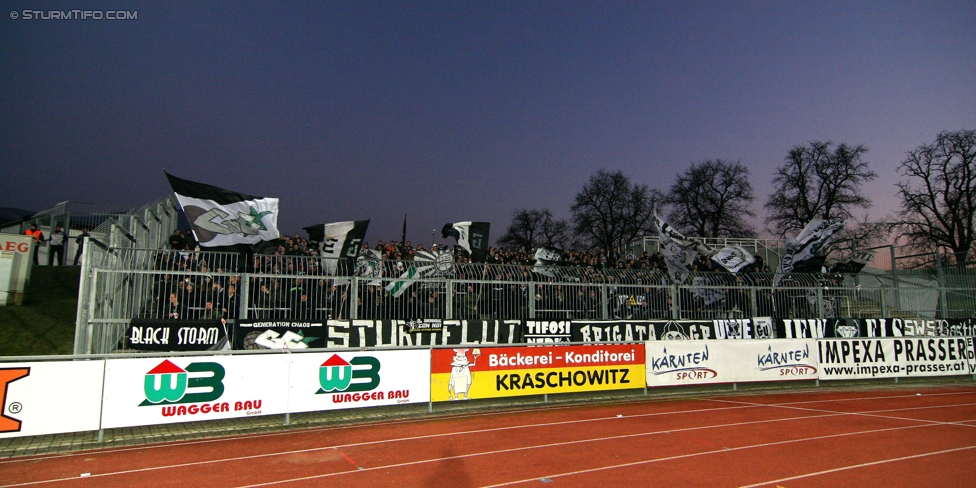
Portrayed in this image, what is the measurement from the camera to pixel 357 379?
1179 cm

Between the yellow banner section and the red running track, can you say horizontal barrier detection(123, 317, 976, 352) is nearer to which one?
the yellow banner section

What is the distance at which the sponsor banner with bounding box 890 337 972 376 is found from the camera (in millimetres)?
17156

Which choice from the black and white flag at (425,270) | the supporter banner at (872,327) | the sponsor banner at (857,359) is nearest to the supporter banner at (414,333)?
the black and white flag at (425,270)

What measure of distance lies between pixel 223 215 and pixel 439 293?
563 centimetres

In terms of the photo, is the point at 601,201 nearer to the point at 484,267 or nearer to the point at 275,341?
the point at 484,267

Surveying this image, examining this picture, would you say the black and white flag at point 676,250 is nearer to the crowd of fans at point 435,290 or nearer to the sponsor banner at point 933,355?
the crowd of fans at point 435,290

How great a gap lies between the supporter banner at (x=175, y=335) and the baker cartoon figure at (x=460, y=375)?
510 cm

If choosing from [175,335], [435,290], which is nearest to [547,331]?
[435,290]

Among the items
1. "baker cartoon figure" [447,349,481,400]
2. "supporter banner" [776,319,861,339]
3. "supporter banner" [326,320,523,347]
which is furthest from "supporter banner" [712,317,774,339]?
"baker cartoon figure" [447,349,481,400]

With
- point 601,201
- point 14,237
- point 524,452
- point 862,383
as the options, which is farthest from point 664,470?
point 601,201

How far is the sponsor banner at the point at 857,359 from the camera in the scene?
16484mm

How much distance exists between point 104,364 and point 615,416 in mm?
9673

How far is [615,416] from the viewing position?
12148 mm

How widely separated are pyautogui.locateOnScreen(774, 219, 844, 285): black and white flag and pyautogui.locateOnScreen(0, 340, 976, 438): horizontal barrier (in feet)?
13.6
